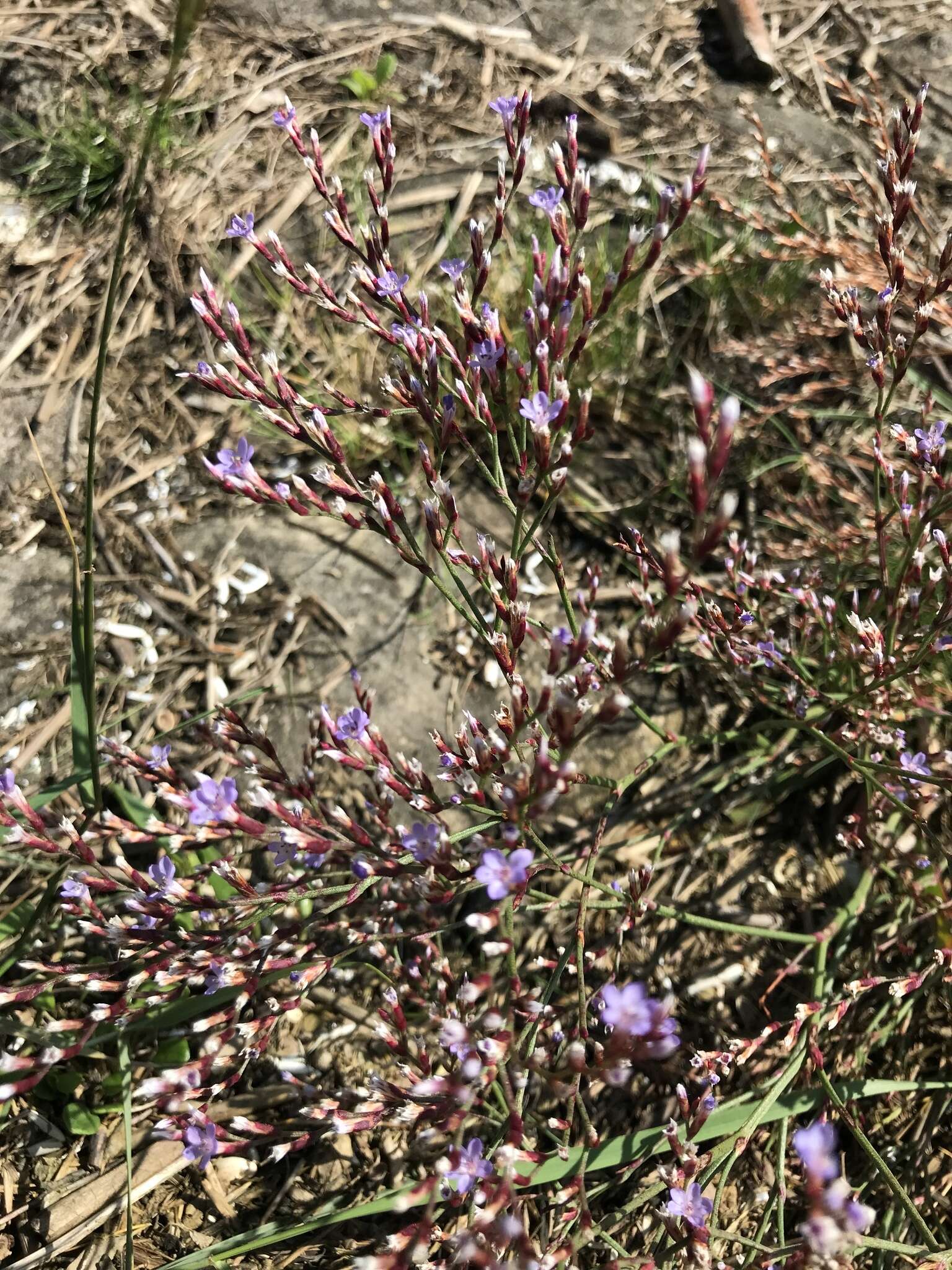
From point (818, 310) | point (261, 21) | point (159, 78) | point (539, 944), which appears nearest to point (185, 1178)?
point (539, 944)

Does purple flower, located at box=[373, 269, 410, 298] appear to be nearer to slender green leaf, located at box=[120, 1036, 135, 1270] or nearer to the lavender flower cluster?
the lavender flower cluster

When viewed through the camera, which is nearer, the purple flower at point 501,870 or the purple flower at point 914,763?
the purple flower at point 501,870

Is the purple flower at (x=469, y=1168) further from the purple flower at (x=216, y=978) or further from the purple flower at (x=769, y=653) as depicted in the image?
the purple flower at (x=769, y=653)

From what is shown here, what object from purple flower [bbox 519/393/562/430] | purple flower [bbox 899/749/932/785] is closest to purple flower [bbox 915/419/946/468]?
purple flower [bbox 899/749/932/785]

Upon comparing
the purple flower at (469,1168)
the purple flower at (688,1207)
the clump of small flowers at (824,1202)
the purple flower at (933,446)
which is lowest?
the purple flower at (688,1207)

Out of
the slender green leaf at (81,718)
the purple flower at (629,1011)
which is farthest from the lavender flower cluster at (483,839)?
the slender green leaf at (81,718)

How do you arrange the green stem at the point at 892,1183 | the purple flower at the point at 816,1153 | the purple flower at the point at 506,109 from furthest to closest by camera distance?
the purple flower at the point at 506,109 < the green stem at the point at 892,1183 < the purple flower at the point at 816,1153

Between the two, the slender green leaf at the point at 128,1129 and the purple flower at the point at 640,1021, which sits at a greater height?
the purple flower at the point at 640,1021
